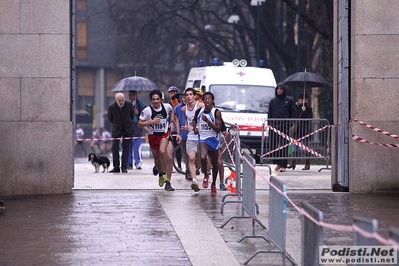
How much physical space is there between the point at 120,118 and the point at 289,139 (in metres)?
3.67

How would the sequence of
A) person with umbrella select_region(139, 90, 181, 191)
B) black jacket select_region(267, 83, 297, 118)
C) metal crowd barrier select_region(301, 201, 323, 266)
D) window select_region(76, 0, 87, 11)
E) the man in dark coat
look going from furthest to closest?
window select_region(76, 0, 87, 11), black jacket select_region(267, 83, 297, 118), the man in dark coat, person with umbrella select_region(139, 90, 181, 191), metal crowd barrier select_region(301, 201, 323, 266)

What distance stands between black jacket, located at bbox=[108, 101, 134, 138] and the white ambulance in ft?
11.1

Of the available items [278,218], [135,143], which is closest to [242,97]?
[135,143]

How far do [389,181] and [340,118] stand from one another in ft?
4.48

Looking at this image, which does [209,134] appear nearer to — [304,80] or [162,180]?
[162,180]

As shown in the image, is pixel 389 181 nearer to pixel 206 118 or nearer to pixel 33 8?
pixel 206 118

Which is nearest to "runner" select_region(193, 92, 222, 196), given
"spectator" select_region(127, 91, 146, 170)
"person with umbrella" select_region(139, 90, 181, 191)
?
"person with umbrella" select_region(139, 90, 181, 191)

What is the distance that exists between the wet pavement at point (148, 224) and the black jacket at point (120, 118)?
147 inches

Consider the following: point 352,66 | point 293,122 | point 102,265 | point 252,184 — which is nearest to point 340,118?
point 352,66

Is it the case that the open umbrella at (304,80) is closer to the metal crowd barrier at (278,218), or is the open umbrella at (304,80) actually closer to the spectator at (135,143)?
the spectator at (135,143)

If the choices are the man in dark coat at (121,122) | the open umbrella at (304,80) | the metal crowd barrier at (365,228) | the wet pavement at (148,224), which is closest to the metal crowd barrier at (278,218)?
the wet pavement at (148,224)

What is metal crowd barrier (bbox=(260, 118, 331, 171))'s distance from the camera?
1992 centimetres

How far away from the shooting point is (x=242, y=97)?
2386cm

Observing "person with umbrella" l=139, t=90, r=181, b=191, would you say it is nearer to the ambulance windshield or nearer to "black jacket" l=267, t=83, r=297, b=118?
"black jacket" l=267, t=83, r=297, b=118
